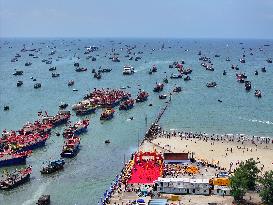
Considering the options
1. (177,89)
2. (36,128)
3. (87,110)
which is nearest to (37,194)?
(36,128)

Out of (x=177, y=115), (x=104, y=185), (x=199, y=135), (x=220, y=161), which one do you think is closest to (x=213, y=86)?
(x=177, y=115)

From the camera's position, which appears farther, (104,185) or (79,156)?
(79,156)

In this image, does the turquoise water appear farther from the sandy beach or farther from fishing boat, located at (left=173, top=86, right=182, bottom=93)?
the sandy beach

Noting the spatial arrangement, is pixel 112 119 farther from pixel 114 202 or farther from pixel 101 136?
pixel 114 202

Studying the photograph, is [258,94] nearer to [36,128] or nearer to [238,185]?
[36,128]

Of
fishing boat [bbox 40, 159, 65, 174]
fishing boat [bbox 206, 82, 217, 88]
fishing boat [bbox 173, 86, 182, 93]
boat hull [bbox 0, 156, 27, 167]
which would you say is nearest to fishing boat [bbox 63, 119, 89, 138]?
boat hull [bbox 0, 156, 27, 167]

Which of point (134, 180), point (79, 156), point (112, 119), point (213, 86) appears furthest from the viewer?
point (213, 86)
